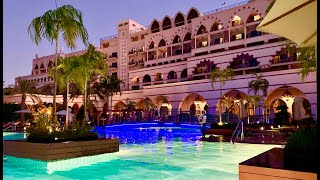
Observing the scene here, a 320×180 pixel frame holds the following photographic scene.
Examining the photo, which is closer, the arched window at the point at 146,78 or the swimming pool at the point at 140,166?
the swimming pool at the point at 140,166

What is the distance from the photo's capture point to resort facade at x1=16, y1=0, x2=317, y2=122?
1199 inches

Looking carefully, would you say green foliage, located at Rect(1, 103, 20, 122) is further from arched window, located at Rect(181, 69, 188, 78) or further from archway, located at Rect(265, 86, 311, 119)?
archway, located at Rect(265, 86, 311, 119)

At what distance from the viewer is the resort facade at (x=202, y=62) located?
30.5 meters

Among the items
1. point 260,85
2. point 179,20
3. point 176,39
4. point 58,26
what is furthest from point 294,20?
point 179,20

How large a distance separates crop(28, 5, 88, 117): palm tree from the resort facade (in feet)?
65.8

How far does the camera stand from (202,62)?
36812 millimetres

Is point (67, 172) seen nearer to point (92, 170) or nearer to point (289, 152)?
point (92, 170)

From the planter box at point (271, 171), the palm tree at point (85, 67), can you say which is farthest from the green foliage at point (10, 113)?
the planter box at point (271, 171)

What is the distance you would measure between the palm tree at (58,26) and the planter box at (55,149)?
185 centimetres

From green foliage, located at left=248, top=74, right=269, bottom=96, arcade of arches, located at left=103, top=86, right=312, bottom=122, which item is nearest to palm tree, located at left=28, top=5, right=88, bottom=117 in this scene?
arcade of arches, located at left=103, top=86, right=312, bottom=122

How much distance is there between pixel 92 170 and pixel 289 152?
5797 mm

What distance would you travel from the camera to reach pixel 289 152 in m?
3.64

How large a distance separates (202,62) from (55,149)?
29.9m

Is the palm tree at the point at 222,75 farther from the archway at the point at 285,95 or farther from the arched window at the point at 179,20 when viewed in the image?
the arched window at the point at 179,20
